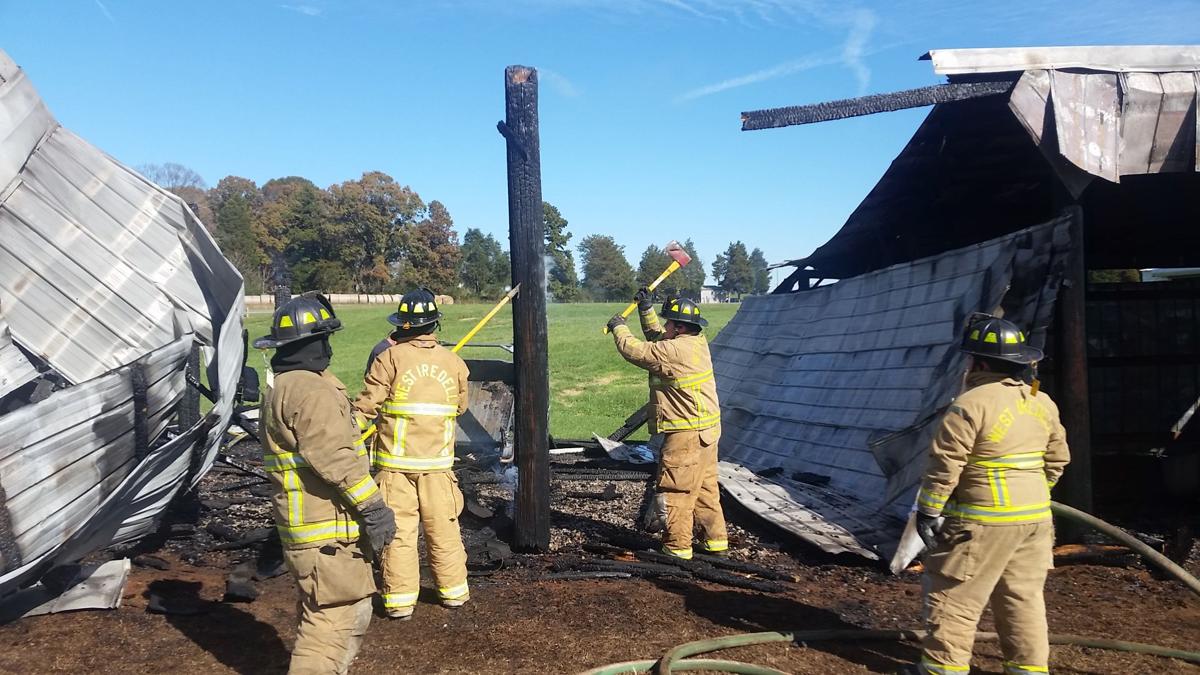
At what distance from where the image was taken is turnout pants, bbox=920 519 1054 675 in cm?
386

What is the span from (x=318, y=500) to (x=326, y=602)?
46 centimetres

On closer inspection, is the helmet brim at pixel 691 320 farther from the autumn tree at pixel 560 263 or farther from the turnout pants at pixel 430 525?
the autumn tree at pixel 560 263

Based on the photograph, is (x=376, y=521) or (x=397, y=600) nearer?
(x=376, y=521)

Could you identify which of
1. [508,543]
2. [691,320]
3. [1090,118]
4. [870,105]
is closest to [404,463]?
[508,543]

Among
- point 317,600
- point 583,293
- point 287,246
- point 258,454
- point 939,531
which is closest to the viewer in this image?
point 317,600

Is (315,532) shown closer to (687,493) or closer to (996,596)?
(996,596)

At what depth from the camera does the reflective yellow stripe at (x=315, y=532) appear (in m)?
3.67

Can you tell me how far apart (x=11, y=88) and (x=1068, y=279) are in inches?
323

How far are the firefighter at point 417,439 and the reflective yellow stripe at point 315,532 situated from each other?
1.47 m

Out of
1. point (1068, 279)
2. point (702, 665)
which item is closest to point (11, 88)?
point (702, 665)

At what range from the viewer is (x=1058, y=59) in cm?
615

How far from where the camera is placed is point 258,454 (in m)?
11.1

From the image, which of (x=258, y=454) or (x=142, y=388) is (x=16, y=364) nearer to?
(x=142, y=388)

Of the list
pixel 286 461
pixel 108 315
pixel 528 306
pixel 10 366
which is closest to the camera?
pixel 286 461
